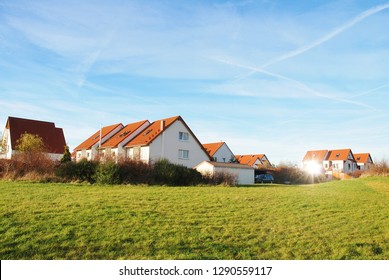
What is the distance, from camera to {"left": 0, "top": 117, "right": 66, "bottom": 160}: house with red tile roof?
46.9 metres

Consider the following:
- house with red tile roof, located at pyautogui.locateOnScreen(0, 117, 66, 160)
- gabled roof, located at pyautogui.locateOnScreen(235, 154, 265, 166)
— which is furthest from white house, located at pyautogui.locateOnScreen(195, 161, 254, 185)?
gabled roof, located at pyautogui.locateOnScreen(235, 154, 265, 166)

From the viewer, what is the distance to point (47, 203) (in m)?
11.1

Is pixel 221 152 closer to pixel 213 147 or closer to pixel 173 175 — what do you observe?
pixel 213 147

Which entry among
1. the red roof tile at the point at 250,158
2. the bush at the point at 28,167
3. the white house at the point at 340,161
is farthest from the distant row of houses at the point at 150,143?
the white house at the point at 340,161

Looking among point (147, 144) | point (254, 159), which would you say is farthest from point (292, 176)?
point (254, 159)

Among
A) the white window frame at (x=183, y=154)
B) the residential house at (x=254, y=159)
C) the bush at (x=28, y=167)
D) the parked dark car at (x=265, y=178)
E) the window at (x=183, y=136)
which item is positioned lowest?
the parked dark car at (x=265, y=178)

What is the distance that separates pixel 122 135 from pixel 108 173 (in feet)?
76.7

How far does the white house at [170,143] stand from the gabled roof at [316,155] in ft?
154

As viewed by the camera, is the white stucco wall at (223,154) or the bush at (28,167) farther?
the white stucco wall at (223,154)

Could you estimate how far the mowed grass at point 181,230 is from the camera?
22.9 feet

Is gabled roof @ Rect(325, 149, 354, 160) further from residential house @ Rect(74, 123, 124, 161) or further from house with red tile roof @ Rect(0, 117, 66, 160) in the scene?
house with red tile roof @ Rect(0, 117, 66, 160)

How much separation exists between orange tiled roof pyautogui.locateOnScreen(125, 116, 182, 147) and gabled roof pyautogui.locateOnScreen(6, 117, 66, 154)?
14.1 m

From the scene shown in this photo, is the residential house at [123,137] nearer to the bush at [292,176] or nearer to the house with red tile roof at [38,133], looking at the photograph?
the house with red tile roof at [38,133]

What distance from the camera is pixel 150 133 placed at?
4053 cm
